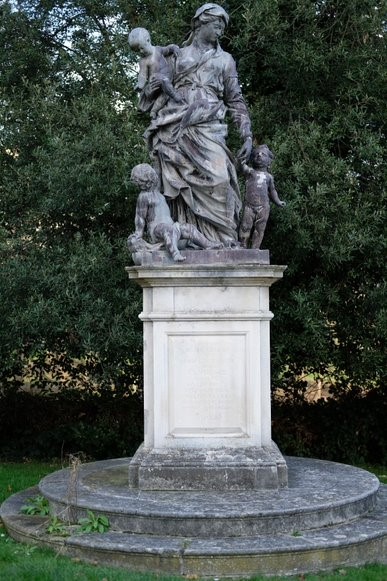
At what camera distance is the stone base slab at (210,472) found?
6.58 m

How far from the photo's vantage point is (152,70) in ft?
23.9

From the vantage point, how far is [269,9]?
10.1m

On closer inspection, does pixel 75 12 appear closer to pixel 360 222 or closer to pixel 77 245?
pixel 77 245

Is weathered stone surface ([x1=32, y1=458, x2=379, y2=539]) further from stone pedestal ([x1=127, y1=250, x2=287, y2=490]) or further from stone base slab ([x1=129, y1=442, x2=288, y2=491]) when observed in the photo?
stone pedestal ([x1=127, y1=250, x2=287, y2=490])

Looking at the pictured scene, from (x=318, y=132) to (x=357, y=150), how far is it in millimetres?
621

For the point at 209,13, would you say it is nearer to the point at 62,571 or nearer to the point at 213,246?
the point at 213,246

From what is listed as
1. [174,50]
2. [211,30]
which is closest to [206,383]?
[174,50]

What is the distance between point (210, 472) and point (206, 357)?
956 millimetres

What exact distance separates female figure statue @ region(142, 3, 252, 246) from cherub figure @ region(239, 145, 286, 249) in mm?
97

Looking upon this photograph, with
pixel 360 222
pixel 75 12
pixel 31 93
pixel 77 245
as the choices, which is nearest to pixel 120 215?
pixel 77 245

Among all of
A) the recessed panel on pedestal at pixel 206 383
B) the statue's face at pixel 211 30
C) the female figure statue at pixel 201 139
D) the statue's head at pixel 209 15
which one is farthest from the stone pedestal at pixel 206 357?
the statue's head at pixel 209 15

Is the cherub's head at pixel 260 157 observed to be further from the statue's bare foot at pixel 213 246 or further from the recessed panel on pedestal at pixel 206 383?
the recessed panel on pedestal at pixel 206 383

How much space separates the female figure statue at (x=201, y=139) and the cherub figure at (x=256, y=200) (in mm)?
97

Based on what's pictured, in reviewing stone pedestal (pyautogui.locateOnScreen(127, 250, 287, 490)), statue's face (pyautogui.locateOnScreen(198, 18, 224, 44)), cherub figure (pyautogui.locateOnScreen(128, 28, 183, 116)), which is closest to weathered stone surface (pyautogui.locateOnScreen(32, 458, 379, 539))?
stone pedestal (pyautogui.locateOnScreen(127, 250, 287, 490))
